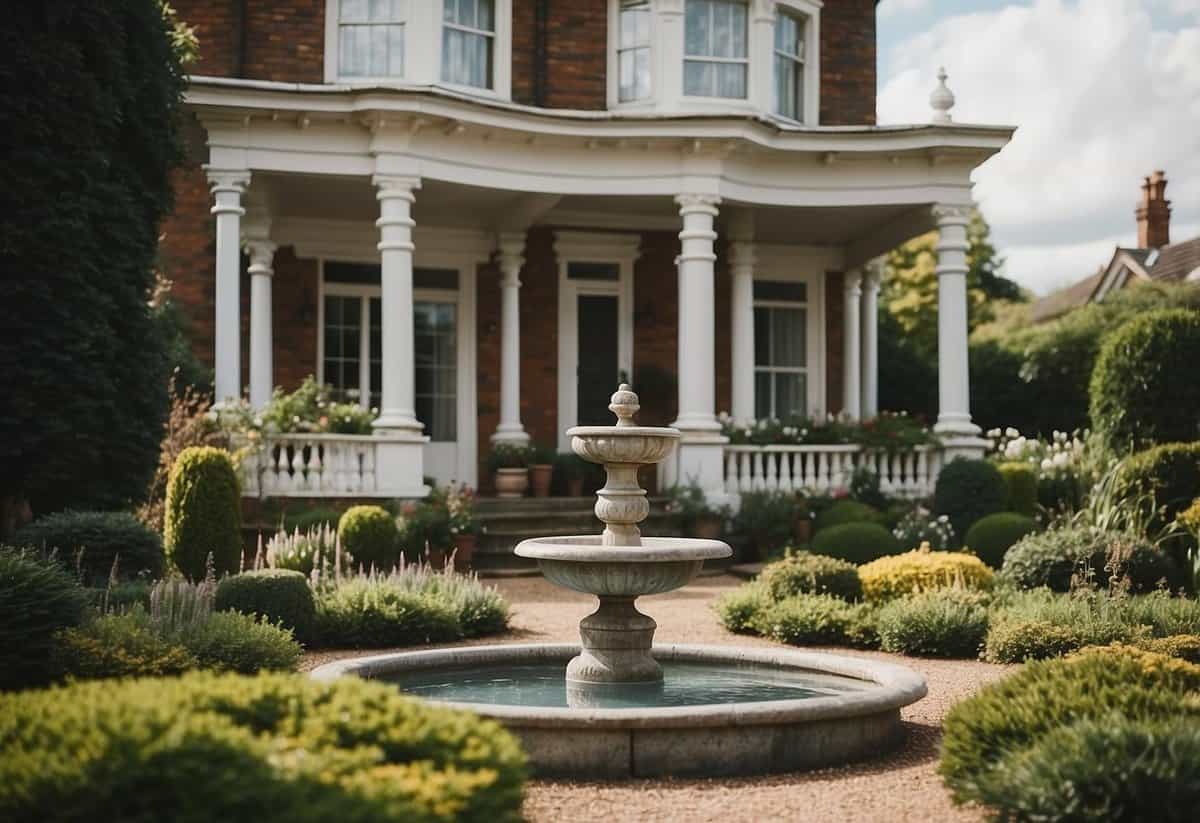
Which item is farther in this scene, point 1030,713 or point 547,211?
point 547,211

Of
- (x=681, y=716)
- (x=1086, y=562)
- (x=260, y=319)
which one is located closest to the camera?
(x=681, y=716)

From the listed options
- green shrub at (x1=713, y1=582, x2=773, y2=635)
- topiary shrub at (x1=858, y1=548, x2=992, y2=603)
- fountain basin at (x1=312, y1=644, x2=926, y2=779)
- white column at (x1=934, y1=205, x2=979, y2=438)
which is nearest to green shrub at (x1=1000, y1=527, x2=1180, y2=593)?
topiary shrub at (x1=858, y1=548, x2=992, y2=603)

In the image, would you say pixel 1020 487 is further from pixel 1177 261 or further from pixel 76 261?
pixel 1177 261

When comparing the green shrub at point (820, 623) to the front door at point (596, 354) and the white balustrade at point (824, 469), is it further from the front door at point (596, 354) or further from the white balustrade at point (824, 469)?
the front door at point (596, 354)

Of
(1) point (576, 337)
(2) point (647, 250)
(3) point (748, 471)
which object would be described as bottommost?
(3) point (748, 471)

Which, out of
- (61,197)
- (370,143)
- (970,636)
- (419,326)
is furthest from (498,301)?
(970,636)

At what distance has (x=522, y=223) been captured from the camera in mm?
17844

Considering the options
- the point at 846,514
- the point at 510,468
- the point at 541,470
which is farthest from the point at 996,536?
the point at 510,468

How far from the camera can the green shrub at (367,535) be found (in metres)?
12.8

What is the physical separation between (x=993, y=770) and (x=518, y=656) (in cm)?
395

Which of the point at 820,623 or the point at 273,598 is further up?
the point at 273,598

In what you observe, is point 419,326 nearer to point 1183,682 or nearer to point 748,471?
point 748,471

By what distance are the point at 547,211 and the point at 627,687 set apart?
11.4 m

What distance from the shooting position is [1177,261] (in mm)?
33094
